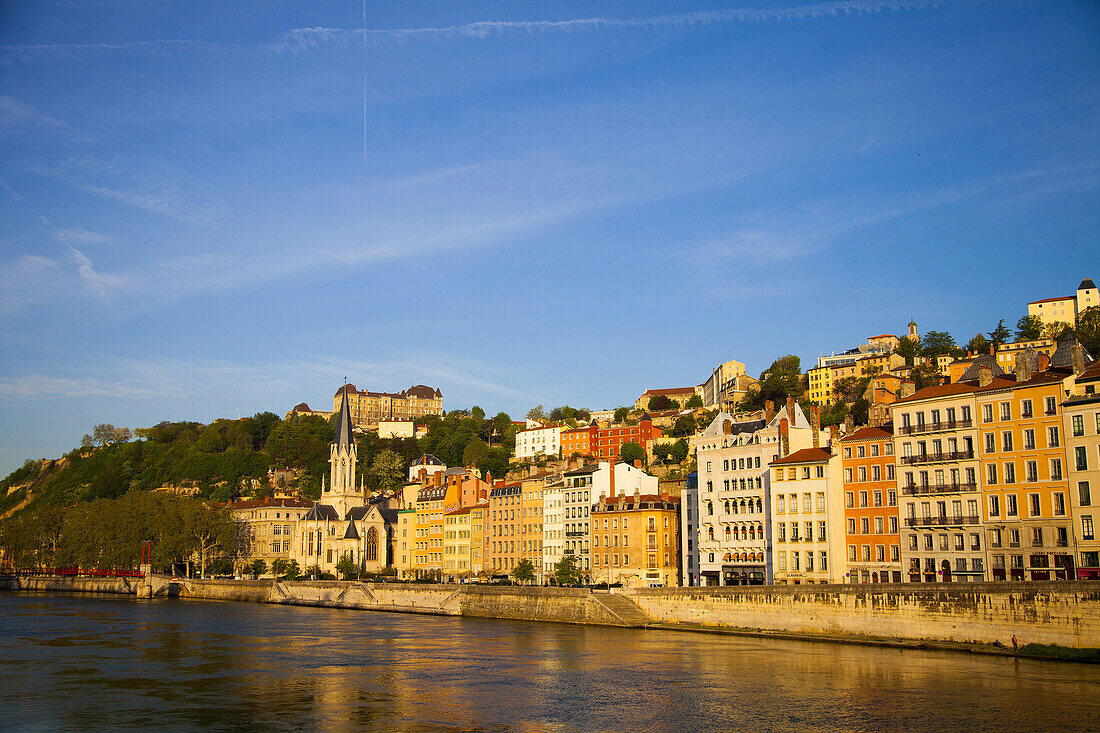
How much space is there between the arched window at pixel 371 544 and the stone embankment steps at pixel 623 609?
215ft

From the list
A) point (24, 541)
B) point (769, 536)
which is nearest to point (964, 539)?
point (769, 536)

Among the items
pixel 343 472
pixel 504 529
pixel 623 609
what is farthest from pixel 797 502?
pixel 343 472

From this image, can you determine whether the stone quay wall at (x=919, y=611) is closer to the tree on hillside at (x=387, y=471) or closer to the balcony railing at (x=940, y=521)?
the balcony railing at (x=940, y=521)

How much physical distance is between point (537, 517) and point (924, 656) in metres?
58.6

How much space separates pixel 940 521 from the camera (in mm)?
65812

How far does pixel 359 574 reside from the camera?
5325 inches

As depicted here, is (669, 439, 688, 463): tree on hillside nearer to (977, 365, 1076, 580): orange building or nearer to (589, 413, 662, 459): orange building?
(589, 413, 662, 459): orange building

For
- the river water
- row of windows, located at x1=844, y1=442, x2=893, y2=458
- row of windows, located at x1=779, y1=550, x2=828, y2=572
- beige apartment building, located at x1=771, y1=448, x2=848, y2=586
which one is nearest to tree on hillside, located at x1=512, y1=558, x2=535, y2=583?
the river water

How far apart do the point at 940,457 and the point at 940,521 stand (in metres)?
4.21

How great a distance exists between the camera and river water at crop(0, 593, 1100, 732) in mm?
41531

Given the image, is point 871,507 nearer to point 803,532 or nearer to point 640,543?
point 803,532

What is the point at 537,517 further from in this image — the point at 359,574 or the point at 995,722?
the point at 995,722

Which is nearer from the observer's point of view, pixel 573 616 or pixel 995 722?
pixel 995 722

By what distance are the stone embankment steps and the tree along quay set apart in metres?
0.08
